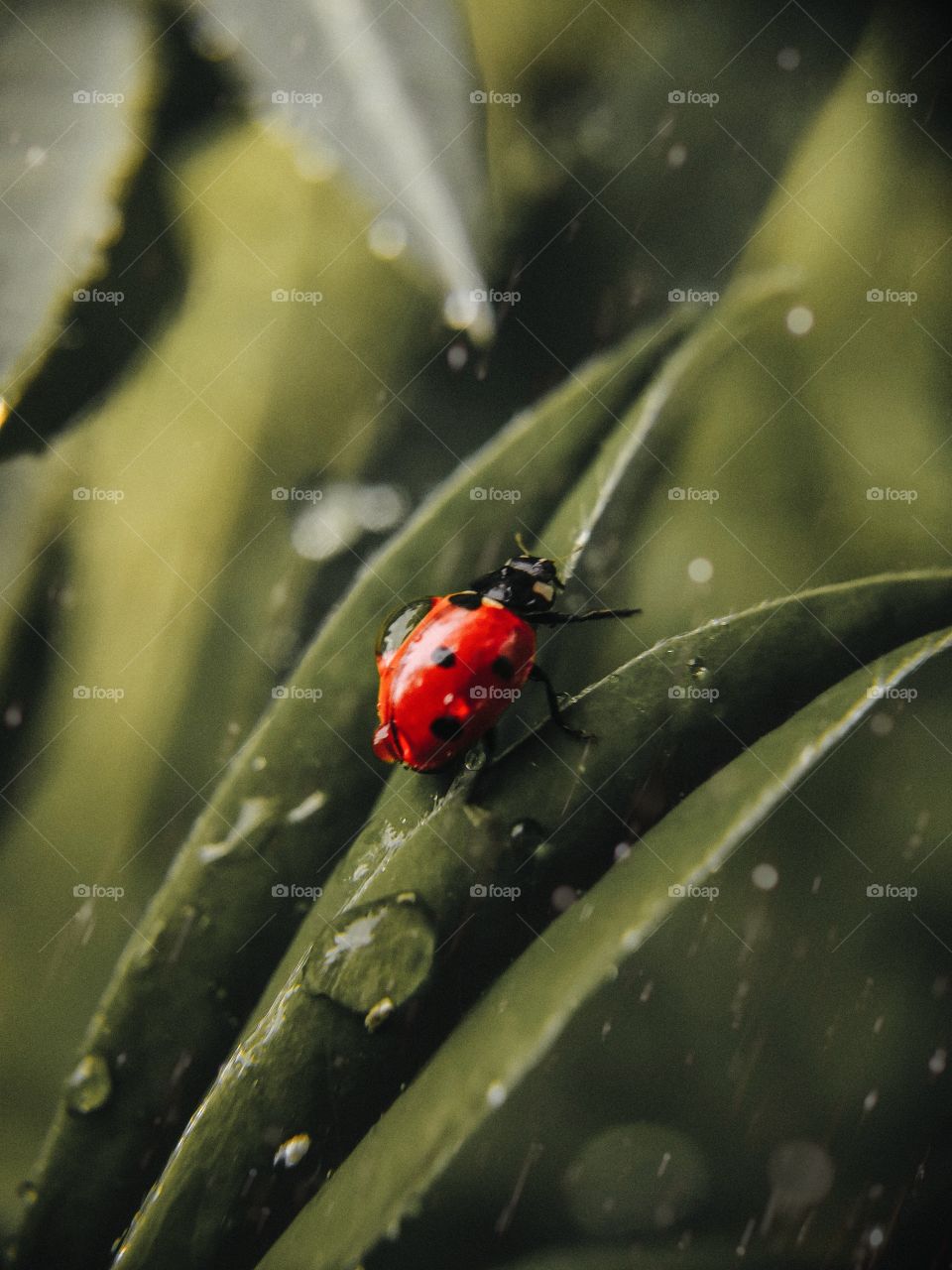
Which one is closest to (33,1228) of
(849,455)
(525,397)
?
(525,397)

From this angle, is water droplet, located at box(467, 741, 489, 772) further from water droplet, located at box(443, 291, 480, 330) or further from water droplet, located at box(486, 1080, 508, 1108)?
water droplet, located at box(443, 291, 480, 330)

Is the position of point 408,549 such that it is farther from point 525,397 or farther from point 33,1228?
point 33,1228

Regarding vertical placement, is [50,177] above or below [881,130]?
above

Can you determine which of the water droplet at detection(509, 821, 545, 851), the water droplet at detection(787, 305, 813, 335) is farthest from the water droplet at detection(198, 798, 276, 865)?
the water droplet at detection(787, 305, 813, 335)

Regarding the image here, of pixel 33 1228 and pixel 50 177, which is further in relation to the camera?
pixel 50 177

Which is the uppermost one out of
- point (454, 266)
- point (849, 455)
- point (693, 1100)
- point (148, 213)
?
point (148, 213)

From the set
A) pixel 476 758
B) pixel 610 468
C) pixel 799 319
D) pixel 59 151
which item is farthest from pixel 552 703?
pixel 59 151
